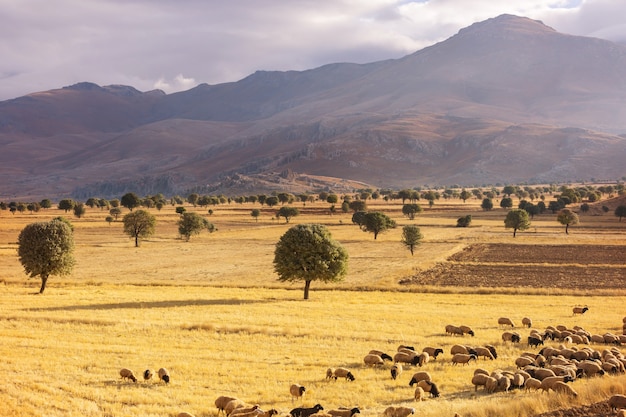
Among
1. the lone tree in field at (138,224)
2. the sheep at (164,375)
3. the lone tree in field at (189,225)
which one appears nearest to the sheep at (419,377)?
the sheep at (164,375)

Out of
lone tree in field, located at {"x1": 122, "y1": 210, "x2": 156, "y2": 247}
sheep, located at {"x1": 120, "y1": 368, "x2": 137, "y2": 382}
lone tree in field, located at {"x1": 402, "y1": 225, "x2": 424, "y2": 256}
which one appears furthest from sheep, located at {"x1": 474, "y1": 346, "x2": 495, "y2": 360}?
lone tree in field, located at {"x1": 122, "y1": 210, "x2": 156, "y2": 247}

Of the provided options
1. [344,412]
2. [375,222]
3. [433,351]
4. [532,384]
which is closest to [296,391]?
[344,412]

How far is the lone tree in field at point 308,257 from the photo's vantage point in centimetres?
5605

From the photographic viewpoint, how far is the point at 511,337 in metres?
35.8

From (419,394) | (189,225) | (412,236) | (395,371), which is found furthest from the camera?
(189,225)

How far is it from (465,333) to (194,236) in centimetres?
9836

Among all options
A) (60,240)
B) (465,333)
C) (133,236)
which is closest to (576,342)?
(465,333)

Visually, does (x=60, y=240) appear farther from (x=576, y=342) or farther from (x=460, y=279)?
(x=576, y=342)

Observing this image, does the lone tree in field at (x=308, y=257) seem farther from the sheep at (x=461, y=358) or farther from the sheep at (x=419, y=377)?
→ the sheep at (x=419, y=377)

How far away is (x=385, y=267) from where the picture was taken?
7844 centimetres

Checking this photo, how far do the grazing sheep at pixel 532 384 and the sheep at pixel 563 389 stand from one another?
36.7 inches

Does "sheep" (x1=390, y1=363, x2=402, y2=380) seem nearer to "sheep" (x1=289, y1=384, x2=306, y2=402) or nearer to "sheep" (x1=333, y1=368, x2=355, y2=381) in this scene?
"sheep" (x1=333, y1=368, x2=355, y2=381)

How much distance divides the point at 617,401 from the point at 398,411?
24.0 ft

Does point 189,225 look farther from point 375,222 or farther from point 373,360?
point 373,360
